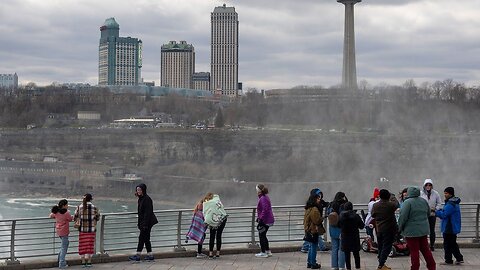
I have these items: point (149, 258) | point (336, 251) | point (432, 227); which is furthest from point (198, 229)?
point (432, 227)

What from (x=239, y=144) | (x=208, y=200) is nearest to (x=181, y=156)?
(x=239, y=144)

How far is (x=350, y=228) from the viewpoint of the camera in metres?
11.5

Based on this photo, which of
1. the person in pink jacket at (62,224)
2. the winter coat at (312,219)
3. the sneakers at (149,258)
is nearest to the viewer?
the winter coat at (312,219)

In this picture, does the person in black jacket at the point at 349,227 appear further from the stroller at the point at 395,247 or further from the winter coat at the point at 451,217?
the winter coat at the point at 451,217

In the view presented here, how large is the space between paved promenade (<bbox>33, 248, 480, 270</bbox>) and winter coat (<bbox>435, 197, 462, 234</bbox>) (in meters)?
0.63

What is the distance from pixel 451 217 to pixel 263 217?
Answer: 3.30m

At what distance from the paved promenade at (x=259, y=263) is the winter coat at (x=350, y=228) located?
101 cm

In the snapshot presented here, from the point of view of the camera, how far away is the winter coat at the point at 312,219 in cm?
1224

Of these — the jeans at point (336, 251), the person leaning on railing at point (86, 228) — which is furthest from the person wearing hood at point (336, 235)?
the person leaning on railing at point (86, 228)

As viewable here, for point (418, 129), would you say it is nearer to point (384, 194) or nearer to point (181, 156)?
point (181, 156)

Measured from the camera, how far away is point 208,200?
1363cm

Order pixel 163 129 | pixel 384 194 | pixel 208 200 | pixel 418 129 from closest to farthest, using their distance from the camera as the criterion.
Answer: pixel 384 194
pixel 208 200
pixel 418 129
pixel 163 129

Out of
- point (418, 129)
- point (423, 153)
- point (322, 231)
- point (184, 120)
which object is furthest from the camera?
point (184, 120)

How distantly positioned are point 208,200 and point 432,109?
3962 inches
